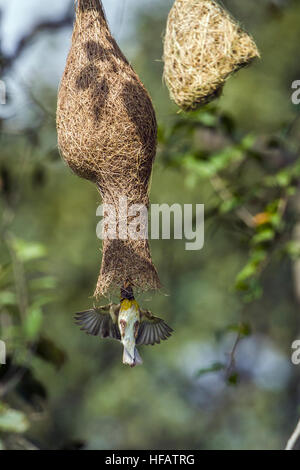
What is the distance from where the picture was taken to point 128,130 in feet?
6.17

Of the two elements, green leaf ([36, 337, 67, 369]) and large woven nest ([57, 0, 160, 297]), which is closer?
large woven nest ([57, 0, 160, 297])

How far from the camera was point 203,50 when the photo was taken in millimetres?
2084

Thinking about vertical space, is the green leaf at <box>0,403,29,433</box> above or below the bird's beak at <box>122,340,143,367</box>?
below

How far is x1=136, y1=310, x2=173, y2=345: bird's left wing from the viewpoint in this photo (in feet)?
5.77


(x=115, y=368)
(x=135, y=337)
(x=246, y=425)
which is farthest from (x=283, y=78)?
(x=135, y=337)

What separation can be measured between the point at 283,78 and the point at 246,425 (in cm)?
612

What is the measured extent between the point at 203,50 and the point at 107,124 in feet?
1.55

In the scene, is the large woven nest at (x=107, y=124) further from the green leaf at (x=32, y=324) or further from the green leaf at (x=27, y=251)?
the green leaf at (x=27, y=251)

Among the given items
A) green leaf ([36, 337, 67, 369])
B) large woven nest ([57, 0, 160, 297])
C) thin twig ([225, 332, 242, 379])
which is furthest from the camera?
green leaf ([36, 337, 67, 369])

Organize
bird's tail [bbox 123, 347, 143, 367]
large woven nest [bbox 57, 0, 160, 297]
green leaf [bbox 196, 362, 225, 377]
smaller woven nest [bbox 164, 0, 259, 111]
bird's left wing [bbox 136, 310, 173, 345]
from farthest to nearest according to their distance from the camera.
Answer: green leaf [bbox 196, 362, 225, 377]
smaller woven nest [bbox 164, 0, 259, 111]
large woven nest [bbox 57, 0, 160, 297]
bird's left wing [bbox 136, 310, 173, 345]
bird's tail [bbox 123, 347, 143, 367]

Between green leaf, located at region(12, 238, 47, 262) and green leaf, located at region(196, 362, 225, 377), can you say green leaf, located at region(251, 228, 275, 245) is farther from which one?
green leaf, located at region(12, 238, 47, 262)

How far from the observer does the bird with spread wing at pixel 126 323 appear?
68.7 inches

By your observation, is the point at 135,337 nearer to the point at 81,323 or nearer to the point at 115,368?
the point at 81,323

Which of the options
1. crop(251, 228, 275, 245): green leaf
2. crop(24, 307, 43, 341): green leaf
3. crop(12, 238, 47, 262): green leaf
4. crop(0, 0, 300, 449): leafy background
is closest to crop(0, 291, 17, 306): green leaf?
crop(24, 307, 43, 341): green leaf
